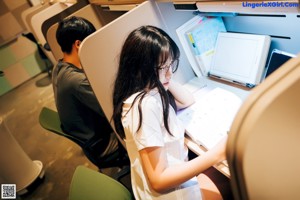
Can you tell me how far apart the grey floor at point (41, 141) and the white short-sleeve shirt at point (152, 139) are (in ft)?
3.71

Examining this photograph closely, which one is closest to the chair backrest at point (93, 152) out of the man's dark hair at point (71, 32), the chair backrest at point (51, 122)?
the chair backrest at point (51, 122)

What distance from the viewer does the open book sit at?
43.8 inches

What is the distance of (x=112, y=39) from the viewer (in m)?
1.25

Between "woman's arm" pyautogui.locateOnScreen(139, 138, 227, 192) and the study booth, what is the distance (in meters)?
0.11

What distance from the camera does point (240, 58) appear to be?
1327 millimetres

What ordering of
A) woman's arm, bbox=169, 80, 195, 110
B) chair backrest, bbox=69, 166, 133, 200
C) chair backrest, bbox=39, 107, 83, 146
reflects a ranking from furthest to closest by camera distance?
1. chair backrest, bbox=39, 107, 83, 146
2. woman's arm, bbox=169, 80, 195, 110
3. chair backrest, bbox=69, 166, 133, 200

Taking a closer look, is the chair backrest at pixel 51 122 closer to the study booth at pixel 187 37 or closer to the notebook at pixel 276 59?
the study booth at pixel 187 37

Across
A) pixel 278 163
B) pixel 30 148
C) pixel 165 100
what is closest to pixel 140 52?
pixel 165 100

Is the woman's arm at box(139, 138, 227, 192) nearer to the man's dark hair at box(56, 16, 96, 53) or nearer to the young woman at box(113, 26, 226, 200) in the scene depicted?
the young woman at box(113, 26, 226, 200)

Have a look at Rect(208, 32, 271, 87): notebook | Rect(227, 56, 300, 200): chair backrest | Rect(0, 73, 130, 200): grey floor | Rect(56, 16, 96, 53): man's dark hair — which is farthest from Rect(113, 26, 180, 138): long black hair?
Rect(0, 73, 130, 200): grey floor

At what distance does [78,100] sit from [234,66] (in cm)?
91

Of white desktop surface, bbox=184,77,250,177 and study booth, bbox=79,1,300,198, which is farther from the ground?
study booth, bbox=79,1,300,198

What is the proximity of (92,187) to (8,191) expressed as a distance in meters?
1.80

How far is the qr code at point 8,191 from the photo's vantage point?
2394mm
